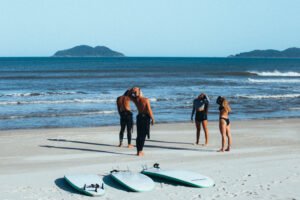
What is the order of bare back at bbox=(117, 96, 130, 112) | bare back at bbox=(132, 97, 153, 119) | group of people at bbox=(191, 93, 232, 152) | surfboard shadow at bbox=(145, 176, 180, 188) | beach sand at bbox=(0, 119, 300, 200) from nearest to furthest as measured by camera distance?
beach sand at bbox=(0, 119, 300, 200) → surfboard shadow at bbox=(145, 176, 180, 188) → bare back at bbox=(132, 97, 153, 119) → group of people at bbox=(191, 93, 232, 152) → bare back at bbox=(117, 96, 130, 112)

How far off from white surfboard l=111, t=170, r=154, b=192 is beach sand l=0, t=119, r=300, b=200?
0.36 ft

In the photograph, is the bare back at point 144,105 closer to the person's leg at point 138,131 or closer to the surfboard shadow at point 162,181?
the person's leg at point 138,131

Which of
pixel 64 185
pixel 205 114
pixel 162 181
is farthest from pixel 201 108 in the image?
pixel 64 185

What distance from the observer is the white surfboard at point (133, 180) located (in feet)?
28.4

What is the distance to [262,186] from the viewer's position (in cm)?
895

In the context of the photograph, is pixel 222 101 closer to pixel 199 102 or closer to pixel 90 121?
pixel 199 102

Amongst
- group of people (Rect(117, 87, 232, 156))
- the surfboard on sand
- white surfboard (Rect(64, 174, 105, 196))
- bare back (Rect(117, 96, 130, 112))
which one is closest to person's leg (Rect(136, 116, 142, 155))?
group of people (Rect(117, 87, 232, 156))

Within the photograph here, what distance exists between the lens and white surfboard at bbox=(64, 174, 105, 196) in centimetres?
844

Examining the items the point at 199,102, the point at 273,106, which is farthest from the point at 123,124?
the point at 273,106

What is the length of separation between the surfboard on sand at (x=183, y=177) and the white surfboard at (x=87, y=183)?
1033mm

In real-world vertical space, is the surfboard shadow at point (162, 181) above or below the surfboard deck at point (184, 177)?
below

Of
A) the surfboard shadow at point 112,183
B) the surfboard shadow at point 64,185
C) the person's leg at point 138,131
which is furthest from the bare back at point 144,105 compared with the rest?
the surfboard shadow at point 64,185

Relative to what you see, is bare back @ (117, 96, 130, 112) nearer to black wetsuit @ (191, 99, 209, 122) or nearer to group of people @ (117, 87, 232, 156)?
group of people @ (117, 87, 232, 156)

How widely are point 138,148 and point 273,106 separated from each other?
16.3 metres
